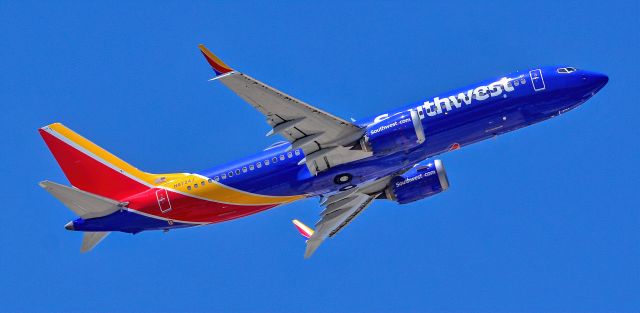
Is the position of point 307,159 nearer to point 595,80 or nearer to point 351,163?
point 351,163

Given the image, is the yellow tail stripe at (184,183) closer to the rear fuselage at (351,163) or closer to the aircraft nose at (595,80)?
the rear fuselage at (351,163)

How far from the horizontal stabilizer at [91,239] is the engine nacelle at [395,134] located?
17592 mm

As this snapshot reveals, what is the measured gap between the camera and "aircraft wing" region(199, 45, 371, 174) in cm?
5331

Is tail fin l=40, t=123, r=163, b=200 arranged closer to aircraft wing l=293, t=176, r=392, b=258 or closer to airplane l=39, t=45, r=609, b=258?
airplane l=39, t=45, r=609, b=258

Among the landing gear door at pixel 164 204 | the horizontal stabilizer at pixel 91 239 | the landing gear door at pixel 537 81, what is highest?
the landing gear door at pixel 537 81

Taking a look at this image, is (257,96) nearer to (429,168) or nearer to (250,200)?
(250,200)

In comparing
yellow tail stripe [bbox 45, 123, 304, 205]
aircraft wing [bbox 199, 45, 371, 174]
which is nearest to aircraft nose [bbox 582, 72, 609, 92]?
aircraft wing [bbox 199, 45, 371, 174]

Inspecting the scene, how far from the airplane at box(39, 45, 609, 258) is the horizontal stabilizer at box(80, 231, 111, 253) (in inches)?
2.5

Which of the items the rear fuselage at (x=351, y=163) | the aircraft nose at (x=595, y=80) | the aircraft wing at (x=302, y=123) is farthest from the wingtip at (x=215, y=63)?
the aircraft nose at (x=595, y=80)

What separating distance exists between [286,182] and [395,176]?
9254mm

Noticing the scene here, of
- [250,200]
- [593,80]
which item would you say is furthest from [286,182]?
[593,80]

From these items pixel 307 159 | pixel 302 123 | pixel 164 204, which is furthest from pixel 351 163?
pixel 164 204

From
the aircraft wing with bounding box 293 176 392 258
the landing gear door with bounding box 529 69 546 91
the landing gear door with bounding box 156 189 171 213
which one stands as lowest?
the aircraft wing with bounding box 293 176 392 258

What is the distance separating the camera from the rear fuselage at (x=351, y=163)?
58.9 m
